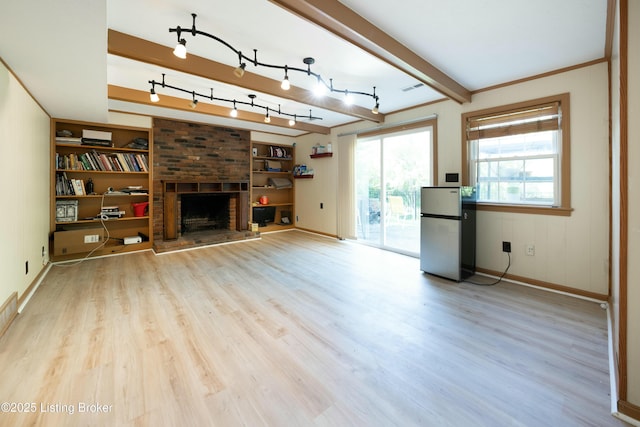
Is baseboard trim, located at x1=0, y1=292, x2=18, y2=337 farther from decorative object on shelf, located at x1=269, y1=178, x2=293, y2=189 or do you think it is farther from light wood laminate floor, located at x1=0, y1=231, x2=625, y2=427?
decorative object on shelf, located at x1=269, y1=178, x2=293, y2=189

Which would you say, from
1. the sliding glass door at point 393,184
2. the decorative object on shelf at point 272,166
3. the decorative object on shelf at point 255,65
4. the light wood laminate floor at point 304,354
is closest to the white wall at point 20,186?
the light wood laminate floor at point 304,354

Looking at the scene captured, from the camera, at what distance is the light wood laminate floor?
1.41 m

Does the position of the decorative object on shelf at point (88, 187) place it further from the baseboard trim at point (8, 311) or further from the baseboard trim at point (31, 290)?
the baseboard trim at point (8, 311)

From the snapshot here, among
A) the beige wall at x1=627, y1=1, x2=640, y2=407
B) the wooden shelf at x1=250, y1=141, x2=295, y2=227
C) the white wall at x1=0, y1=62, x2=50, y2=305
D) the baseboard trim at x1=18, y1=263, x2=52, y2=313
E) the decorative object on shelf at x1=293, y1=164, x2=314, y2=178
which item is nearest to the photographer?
the beige wall at x1=627, y1=1, x2=640, y2=407

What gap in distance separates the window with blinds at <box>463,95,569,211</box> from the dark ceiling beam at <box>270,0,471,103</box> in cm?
90

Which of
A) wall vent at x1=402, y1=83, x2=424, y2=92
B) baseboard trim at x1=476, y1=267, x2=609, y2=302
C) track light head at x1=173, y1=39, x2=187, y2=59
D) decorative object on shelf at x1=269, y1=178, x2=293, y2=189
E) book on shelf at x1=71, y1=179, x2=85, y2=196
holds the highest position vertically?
wall vent at x1=402, y1=83, x2=424, y2=92

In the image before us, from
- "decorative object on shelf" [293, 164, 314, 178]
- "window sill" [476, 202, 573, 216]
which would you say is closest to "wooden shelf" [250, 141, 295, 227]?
"decorative object on shelf" [293, 164, 314, 178]

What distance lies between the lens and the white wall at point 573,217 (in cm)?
274

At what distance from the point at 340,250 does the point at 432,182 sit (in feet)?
6.38

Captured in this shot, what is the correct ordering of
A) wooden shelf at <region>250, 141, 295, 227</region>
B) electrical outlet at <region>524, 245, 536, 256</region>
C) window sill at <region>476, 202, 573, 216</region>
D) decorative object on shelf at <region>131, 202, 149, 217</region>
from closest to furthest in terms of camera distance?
1. window sill at <region>476, 202, 573, 216</region>
2. electrical outlet at <region>524, 245, 536, 256</region>
3. decorative object on shelf at <region>131, 202, 149, 217</region>
4. wooden shelf at <region>250, 141, 295, 227</region>

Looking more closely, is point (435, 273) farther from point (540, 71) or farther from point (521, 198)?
point (540, 71)

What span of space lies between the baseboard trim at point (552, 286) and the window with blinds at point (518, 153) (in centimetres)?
90

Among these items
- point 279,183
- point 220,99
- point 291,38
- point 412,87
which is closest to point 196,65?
point 291,38

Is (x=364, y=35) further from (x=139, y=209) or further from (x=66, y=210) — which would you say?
(x=66, y=210)
